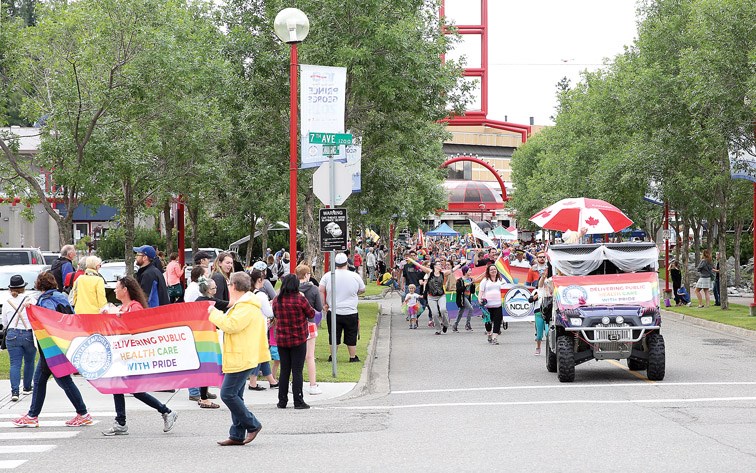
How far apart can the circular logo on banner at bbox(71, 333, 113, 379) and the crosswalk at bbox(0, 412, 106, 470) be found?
2.16 ft

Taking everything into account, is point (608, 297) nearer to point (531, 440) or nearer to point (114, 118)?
point (531, 440)

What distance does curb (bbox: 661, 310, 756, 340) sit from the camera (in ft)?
84.1

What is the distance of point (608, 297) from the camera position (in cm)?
1634

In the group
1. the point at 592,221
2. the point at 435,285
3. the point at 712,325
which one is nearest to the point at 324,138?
the point at 592,221

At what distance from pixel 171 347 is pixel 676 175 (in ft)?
86.6

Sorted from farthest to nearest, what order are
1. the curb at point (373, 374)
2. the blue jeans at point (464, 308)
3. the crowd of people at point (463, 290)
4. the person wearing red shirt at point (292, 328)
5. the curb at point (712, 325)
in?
1. the blue jeans at point (464, 308)
2. the curb at point (712, 325)
3. the crowd of people at point (463, 290)
4. the curb at point (373, 374)
5. the person wearing red shirt at point (292, 328)

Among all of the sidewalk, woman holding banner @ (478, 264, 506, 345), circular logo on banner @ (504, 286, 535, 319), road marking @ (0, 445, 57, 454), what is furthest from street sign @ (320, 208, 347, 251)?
circular logo on banner @ (504, 286, 535, 319)

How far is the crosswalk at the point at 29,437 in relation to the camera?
392 inches

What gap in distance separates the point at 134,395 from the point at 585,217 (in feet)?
35.2

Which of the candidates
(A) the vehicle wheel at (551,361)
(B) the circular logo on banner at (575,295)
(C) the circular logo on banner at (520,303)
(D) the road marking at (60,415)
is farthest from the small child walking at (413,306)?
(D) the road marking at (60,415)

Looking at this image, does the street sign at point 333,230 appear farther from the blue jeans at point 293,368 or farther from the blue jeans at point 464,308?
the blue jeans at point 464,308

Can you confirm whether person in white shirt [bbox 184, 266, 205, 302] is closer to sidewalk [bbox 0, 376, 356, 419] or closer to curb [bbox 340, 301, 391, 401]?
sidewalk [bbox 0, 376, 356, 419]

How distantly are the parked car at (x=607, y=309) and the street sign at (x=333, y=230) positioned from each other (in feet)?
11.1

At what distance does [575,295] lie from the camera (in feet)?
53.8
